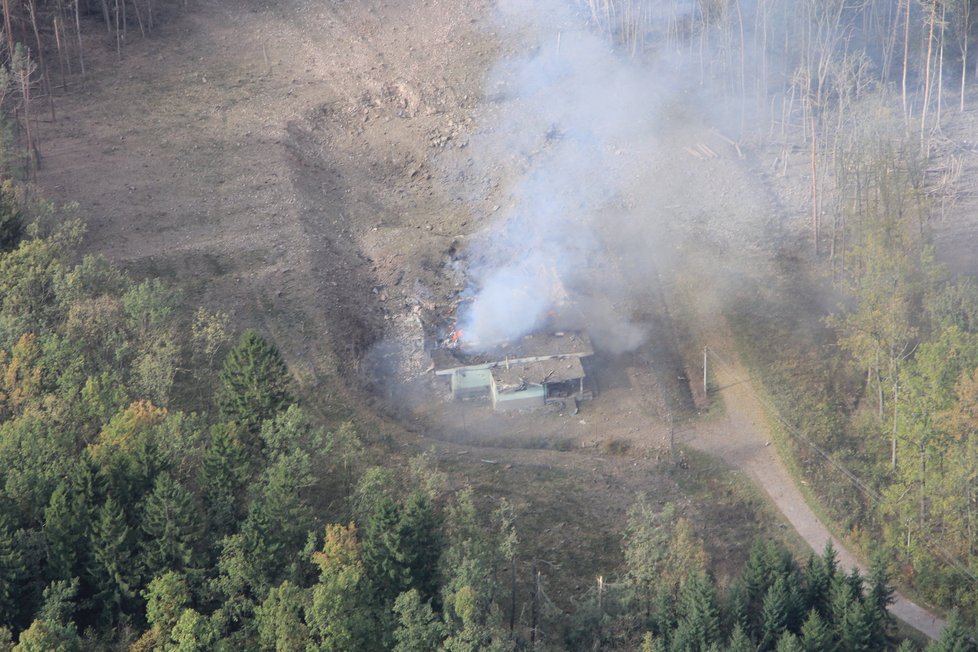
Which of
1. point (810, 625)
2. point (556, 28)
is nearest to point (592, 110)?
point (556, 28)

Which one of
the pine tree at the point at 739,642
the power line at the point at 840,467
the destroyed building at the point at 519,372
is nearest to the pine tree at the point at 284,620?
the pine tree at the point at 739,642

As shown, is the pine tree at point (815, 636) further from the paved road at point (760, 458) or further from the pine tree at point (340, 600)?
the pine tree at point (340, 600)

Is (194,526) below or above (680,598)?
above

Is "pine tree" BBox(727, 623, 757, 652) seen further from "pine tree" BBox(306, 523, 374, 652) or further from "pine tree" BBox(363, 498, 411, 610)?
"pine tree" BBox(306, 523, 374, 652)

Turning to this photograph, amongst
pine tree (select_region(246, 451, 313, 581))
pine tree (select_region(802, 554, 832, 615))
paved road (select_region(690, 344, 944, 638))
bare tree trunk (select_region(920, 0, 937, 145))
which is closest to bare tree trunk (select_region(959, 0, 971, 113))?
bare tree trunk (select_region(920, 0, 937, 145))

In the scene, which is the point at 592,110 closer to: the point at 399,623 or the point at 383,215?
the point at 383,215
